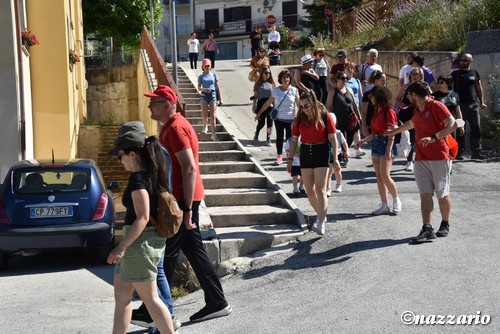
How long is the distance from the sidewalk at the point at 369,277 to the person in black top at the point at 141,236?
1157 mm

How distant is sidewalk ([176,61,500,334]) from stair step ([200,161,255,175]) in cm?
169

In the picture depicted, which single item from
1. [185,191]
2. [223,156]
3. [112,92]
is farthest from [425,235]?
[112,92]

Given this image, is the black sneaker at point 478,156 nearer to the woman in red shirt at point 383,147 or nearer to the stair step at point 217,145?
the stair step at point 217,145

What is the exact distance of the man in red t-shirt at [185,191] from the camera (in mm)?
6973

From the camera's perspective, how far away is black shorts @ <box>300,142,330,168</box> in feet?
30.7

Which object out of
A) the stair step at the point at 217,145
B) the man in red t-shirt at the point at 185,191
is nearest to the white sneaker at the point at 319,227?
the man in red t-shirt at the point at 185,191

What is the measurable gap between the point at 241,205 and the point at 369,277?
3538 millimetres

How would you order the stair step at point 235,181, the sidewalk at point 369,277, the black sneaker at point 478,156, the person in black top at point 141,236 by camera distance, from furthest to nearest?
the black sneaker at point 478,156, the stair step at point 235,181, the sidewalk at point 369,277, the person in black top at point 141,236

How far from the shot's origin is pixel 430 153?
875 cm

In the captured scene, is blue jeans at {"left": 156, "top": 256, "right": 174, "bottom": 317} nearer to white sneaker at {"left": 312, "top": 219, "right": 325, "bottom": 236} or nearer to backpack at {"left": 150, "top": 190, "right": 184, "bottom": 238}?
backpack at {"left": 150, "top": 190, "right": 184, "bottom": 238}

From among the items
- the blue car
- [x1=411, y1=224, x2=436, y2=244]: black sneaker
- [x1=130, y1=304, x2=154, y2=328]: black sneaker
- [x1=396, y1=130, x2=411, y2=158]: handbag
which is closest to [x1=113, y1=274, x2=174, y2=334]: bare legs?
[x1=130, y1=304, x2=154, y2=328]: black sneaker

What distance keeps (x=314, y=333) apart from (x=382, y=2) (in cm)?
2111

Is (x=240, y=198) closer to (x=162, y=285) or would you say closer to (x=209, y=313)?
(x=209, y=313)

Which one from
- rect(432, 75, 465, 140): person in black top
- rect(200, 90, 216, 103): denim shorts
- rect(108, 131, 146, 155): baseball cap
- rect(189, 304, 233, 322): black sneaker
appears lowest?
rect(189, 304, 233, 322): black sneaker
